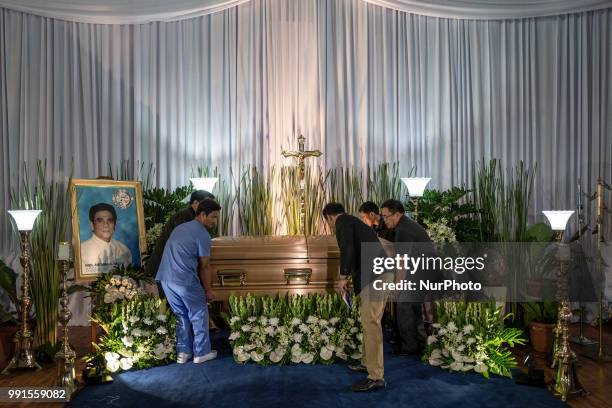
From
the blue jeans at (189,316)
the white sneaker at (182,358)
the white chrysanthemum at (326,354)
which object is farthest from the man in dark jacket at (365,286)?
the white sneaker at (182,358)

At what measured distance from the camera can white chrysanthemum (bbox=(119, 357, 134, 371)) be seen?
4.02 meters

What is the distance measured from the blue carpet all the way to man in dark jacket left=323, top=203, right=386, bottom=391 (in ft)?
0.34

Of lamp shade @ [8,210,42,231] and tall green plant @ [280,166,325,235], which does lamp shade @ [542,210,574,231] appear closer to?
tall green plant @ [280,166,325,235]

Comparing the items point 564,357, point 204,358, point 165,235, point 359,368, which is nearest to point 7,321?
point 165,235

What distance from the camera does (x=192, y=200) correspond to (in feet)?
15.1

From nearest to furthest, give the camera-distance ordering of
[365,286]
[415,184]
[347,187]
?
[365,286], [415,184], [347,187]

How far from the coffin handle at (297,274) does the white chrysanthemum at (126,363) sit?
1.29 meters

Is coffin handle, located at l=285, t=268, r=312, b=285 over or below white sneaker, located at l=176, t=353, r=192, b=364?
over

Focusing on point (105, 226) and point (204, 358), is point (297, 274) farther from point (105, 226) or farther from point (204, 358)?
point (105, 226)

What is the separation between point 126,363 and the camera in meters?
4.03

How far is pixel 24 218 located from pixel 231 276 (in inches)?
61.3

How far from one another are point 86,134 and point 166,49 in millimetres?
1220

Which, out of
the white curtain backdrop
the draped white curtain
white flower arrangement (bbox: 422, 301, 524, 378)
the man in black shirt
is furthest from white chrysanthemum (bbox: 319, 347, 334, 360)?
the draped white curtain

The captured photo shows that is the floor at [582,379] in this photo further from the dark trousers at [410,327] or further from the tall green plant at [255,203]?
the tall green plant at [255,203]
